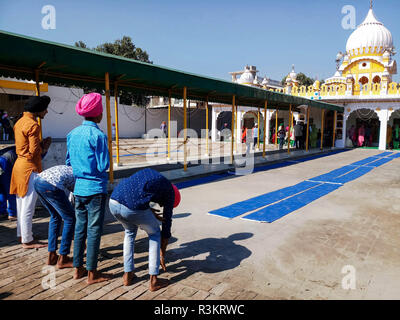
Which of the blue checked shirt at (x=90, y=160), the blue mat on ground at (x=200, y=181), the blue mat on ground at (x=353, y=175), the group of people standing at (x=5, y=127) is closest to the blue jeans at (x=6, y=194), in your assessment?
the blue checked shirt at (x=90, y=160)

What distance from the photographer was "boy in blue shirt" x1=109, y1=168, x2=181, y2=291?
2713 mm

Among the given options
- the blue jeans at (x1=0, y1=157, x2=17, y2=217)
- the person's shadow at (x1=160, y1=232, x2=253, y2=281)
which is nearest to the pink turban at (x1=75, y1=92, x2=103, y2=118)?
the person's shadow at (x1=160, y1=232, x2=253, y2=281)

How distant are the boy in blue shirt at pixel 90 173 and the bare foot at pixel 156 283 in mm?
621

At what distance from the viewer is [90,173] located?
2.94 m

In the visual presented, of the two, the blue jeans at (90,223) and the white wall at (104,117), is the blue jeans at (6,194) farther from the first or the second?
the white wall at (104,117)

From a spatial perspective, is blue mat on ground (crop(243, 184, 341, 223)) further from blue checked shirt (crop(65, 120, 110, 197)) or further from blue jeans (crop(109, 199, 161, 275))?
blue checked shirt (crop(65, 120, 110, 197))

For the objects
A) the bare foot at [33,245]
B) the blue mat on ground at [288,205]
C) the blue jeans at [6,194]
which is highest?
the blue jeans at [6,194]

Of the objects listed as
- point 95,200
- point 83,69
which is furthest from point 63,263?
point 83,69

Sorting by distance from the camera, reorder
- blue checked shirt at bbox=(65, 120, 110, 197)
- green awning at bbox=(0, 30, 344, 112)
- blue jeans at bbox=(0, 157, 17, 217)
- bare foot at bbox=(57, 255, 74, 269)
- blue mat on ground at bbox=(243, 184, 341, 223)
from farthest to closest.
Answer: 1. blue mat on ground at bbox=(243, 184, 341, 223)
2. green awning at bbox=(0, 30, 344, 112)
3. blue jeans at bbox=(0, 157, 17, 217)
4. bare foot at bbox=(57, 255, 74, 269)
5. blue checked shirt at bbox=(65, 120, 110, 197)

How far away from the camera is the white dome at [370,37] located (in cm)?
2638

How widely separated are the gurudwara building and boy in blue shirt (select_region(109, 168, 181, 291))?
2144cm

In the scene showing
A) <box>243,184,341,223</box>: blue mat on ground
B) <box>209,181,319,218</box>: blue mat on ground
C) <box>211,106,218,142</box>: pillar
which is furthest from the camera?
<box>211,106,218,142</box>: pillar

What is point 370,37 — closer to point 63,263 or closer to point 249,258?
point 249,258

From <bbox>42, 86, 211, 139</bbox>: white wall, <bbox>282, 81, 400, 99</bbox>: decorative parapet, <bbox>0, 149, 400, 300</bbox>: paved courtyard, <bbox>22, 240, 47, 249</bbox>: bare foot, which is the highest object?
<bbox>282, 81, 400, 99</bbox>: decorative parapet
